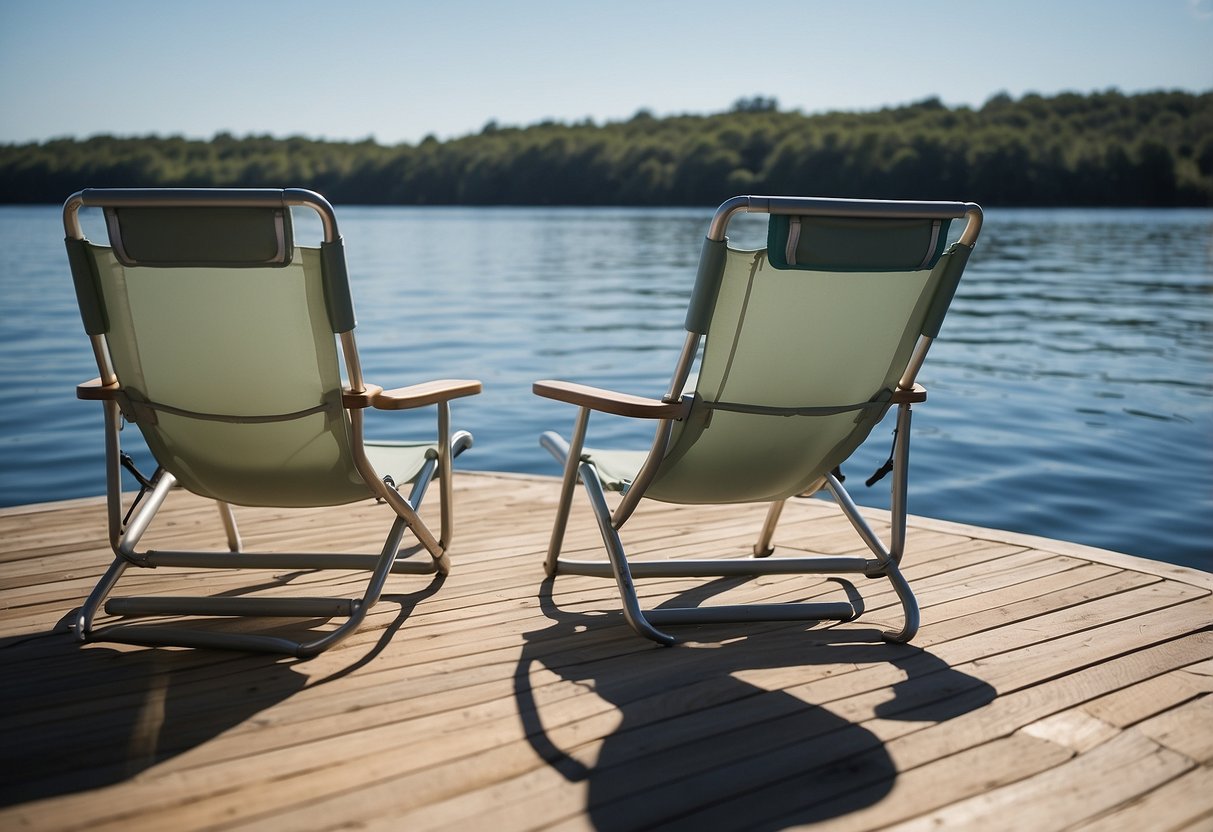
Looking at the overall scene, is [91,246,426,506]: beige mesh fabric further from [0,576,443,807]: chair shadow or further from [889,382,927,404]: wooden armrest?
[889,382,927,404]: wooden armrest

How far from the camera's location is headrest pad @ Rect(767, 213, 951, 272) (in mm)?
2428

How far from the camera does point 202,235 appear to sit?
7.89 feet

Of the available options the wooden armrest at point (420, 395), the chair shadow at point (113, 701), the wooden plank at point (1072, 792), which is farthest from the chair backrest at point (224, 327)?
the wooden plank at point (1072, 792)

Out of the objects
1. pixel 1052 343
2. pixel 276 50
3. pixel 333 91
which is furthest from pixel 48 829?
pixel 333 91

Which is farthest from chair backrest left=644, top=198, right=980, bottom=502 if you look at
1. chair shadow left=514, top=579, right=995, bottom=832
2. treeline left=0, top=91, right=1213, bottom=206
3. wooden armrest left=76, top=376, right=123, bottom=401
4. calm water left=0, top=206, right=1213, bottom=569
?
treeline left=0, top=91, right=1213, bottom=206

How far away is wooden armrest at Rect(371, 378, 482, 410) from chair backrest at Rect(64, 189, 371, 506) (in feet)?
0.42

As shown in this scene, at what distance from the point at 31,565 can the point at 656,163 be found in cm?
6011

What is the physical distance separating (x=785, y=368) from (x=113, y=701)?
1791 millimetres

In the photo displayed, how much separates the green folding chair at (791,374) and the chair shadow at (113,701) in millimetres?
855

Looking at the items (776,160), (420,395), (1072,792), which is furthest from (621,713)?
(776,160)

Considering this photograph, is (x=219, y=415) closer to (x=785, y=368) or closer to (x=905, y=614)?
(x=785, y=368)

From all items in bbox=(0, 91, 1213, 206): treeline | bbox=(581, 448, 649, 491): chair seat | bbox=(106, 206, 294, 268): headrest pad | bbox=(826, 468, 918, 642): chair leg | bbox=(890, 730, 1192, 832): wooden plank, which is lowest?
bbox=(890, 730, 1192, 832): wooden plank

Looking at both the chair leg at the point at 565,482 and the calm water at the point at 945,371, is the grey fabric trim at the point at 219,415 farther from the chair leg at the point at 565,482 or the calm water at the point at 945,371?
the calm water at the point at 945,371

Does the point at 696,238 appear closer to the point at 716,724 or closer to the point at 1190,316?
the point at 1190,316
